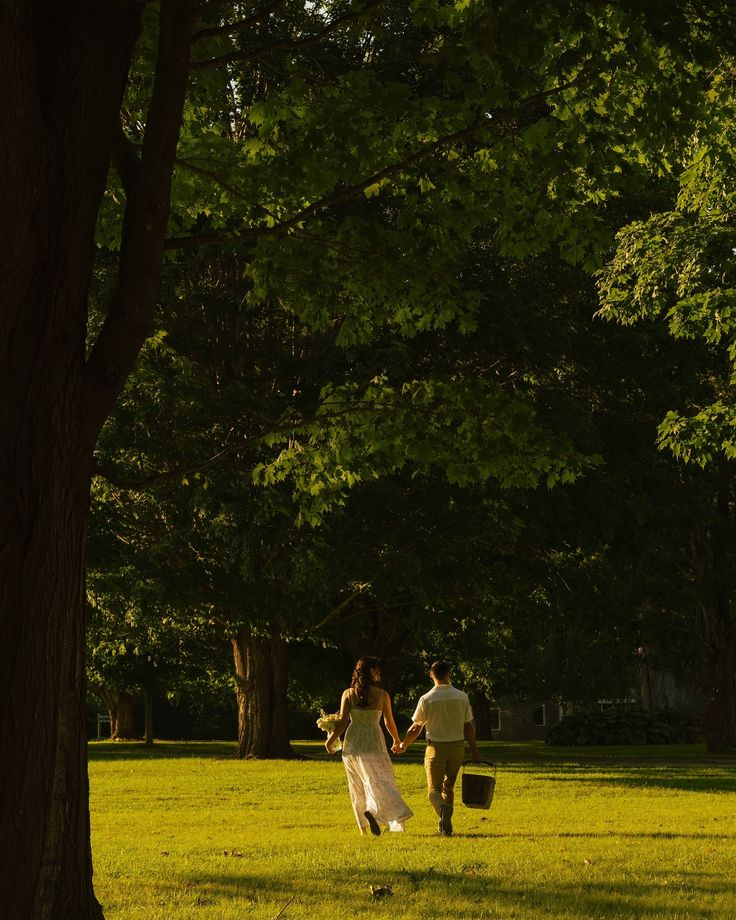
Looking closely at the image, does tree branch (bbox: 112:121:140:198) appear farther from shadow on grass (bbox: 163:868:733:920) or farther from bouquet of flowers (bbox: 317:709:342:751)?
bouquet of flowers (bbox: 317:709:342:751)

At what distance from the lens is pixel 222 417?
84.9 ft

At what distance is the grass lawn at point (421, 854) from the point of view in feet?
29.1

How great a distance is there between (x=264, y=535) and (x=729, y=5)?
19283 millimetres

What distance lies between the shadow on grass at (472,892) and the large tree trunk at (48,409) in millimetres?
2166

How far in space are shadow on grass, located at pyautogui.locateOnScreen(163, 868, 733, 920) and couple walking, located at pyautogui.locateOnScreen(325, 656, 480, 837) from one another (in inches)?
121

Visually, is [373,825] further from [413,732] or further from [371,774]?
[413,732]

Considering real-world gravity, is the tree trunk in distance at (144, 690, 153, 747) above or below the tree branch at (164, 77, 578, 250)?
below

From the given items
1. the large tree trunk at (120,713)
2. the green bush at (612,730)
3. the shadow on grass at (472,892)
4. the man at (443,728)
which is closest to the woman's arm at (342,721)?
the man at (443,728)

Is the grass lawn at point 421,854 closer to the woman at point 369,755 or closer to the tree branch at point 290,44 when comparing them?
the woman at point 369,755

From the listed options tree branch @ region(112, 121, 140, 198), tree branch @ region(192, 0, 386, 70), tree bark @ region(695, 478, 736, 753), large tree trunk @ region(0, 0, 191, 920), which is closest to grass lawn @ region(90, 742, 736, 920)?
large tree trunk @ region(0, 0, 191, 920)

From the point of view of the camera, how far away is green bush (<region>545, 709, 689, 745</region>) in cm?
4962

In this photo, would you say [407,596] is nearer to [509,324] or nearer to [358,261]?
[509,324]

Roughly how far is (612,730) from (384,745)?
1478 inches

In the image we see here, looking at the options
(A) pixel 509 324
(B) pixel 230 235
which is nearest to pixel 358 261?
(B) pixel 230 235
